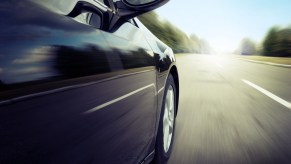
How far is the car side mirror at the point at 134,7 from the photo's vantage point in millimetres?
2021

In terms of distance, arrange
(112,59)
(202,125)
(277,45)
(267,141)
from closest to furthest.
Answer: (112,59) → (267,141) → (202,125) → (277,45)

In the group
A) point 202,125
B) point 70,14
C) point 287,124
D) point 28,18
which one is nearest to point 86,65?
point 70,14

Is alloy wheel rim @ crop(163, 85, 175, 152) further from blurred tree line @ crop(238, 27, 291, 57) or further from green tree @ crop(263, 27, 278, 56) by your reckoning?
green tree @ crop(263, 27, 278, 56)

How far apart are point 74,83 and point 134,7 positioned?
30.9 inches

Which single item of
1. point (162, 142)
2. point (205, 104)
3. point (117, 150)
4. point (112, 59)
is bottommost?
point (205, 104)

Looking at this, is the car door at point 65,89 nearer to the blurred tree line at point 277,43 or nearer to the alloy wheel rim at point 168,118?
the alloy wheel rim at point 168,118

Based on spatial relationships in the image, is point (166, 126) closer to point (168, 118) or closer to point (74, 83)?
point (168, 118)

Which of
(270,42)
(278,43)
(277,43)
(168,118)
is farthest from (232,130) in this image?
(270,42)

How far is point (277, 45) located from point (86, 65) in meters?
75.3

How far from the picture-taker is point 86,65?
4.96 ft

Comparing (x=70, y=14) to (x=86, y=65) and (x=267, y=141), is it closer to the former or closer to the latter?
(x=86, y=65)

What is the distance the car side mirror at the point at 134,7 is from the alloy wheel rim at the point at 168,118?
1.31 m

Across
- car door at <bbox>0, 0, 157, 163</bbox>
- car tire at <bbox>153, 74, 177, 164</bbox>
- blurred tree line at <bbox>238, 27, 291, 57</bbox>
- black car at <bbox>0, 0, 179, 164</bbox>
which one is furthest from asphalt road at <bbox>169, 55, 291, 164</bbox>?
blurred tree line at <bbox>238, 27, 291, 57</bbox>

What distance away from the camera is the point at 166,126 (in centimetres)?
333
